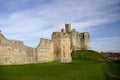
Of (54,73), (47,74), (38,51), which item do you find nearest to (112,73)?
(54,73)

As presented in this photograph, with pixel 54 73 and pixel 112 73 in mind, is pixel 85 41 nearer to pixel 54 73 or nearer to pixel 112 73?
pixel 112 73

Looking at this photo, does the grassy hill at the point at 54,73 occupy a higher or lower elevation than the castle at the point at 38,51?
lower

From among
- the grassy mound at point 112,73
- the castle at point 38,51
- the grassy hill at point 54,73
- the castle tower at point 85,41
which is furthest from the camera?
the castle tower at point 85,41

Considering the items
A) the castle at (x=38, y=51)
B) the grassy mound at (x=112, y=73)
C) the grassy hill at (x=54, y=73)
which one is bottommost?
the grassy mound at (x=112, y=73)

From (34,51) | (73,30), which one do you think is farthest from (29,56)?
(73,30)

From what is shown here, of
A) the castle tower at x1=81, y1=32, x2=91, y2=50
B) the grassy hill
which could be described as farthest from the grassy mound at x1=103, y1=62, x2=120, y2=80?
the castle tower at x1=81, y1=32, x2=91, y2=50

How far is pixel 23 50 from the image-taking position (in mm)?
28203

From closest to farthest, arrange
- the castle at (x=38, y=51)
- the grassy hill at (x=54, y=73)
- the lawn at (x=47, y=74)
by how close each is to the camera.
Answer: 1. the lawn at (x=47, y=74)
2. the grassy hill at (x=54, y=73)
3. the castle at (x=38, y=51)

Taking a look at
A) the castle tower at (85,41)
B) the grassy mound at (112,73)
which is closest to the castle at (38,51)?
the grassy mound at (112,73)

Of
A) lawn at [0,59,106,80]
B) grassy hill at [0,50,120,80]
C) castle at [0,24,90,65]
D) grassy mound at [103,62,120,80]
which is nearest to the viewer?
lawn at [0,59,106,80]

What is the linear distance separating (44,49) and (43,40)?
148 cm

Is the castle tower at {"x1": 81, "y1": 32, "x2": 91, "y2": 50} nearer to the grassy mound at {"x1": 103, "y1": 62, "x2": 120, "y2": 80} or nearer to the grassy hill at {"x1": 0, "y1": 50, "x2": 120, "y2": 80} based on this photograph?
the grassy mound at {"x1": 103, "y1": 62, "x2": 120, "y2": 80}

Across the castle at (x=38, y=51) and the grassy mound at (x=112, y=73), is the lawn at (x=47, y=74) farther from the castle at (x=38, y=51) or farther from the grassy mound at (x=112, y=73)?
the castle at (x=38, y=51)

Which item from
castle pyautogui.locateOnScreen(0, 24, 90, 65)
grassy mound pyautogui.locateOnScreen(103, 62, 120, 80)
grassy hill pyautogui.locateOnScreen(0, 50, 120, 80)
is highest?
castle pyautogui.locateOnScreen(0, 24, 90, 65)
